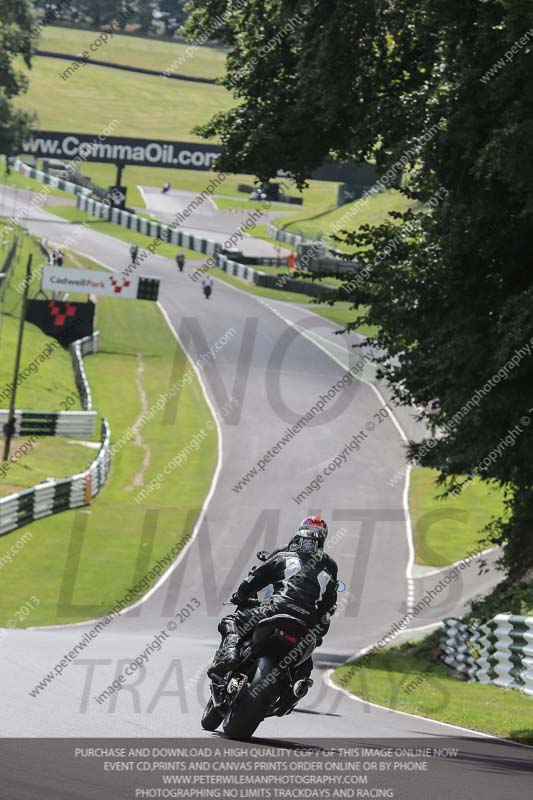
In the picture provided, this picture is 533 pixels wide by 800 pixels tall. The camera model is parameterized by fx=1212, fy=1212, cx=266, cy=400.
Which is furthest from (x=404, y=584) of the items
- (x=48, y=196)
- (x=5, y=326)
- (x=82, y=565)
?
(x=48, y=196)

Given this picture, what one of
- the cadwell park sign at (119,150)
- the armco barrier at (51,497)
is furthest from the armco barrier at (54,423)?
the cadwell park sign at (119,150)

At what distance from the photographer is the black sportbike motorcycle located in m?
9.67

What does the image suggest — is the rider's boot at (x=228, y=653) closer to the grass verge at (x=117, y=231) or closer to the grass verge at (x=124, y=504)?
the grass verge at (x=124, y=504)

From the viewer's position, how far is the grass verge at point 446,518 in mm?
34906

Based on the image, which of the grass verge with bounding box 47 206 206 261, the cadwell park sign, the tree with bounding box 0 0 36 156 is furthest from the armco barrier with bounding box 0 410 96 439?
the tree with bounding box 0 0 36 156

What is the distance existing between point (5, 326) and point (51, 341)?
2395 mm

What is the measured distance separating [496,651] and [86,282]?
40256mm

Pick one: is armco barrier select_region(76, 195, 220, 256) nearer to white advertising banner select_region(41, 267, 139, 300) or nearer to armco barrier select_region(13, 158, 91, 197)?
armco barrier select_region(13, 158, 91, 197)

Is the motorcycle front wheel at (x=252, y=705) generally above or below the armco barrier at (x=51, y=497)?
above

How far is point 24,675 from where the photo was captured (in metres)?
11.9

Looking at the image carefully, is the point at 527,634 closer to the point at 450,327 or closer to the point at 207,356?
the point at 450,327

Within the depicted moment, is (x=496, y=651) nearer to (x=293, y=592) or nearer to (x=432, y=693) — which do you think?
(x=432, y=693)

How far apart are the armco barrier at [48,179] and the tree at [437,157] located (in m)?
68.2

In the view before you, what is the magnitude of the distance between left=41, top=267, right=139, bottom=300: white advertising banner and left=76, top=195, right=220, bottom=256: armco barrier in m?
23.7
